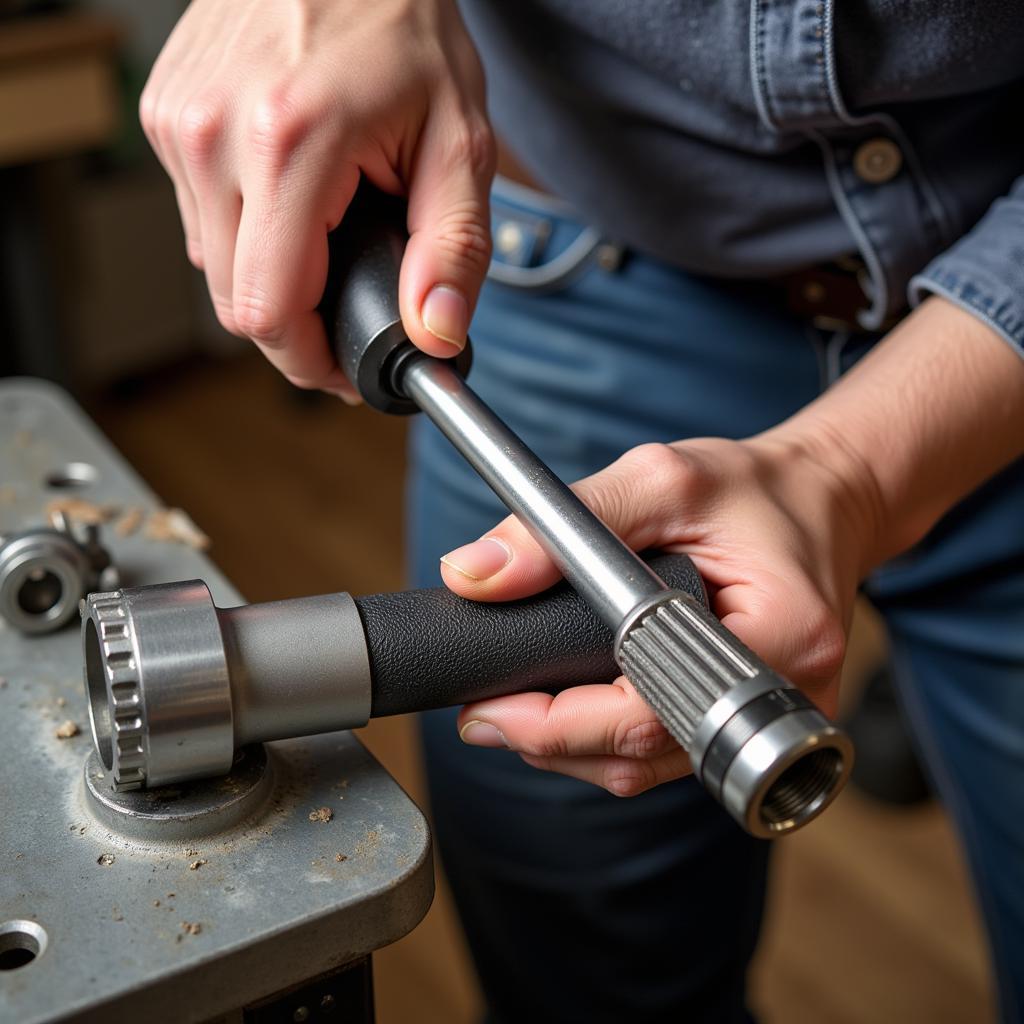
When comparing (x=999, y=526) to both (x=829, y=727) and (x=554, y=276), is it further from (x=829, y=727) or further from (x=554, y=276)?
(x=829, y=727)

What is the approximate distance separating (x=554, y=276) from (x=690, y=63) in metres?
0.19

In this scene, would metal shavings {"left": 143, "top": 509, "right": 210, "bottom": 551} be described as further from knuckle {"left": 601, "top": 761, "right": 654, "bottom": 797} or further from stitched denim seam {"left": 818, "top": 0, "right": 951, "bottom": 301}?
stitched denim seam {"left": 818, "top": 0, "right": 951, "bottom": 301}

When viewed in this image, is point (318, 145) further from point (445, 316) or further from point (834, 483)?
point (834, 483)

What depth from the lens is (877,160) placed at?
26.8 inches

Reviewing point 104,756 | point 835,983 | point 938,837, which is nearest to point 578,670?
point 104,756

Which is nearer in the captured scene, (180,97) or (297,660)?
(297,660)

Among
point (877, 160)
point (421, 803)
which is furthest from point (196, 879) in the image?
point (421, 803)

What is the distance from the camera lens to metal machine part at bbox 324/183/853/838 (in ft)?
1.32

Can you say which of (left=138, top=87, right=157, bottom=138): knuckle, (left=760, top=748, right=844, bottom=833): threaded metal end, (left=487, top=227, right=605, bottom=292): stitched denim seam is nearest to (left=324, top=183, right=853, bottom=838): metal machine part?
(left=760, top=748, right=844, bottom=833): threaded metal end

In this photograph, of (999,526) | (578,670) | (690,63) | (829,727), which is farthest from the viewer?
(999,526)

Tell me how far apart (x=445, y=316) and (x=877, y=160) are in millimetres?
283

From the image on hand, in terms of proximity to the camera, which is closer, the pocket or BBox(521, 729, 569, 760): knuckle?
BBox(521, 729, 569, 760): knuckle

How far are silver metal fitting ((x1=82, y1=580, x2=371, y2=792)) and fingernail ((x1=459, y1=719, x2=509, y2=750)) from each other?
46 millimetres

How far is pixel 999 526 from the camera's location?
30.4 inches
